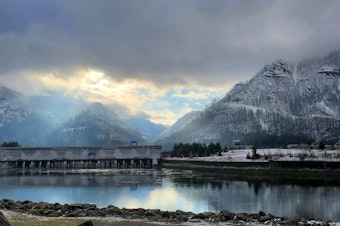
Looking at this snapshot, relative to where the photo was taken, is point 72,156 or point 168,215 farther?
point 72,156

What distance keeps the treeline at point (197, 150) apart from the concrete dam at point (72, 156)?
35.3 ft

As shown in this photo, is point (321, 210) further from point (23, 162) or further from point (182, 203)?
point (23, 162)

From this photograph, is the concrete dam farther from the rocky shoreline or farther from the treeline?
the rocky shoreline

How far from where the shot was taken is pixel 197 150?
554 feet

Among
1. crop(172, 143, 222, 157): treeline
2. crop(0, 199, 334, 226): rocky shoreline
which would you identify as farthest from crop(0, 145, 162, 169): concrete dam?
crop(0, 199, 334, 226): rocky shoreline

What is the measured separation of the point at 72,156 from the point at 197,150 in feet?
201

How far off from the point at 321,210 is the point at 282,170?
53550 mm

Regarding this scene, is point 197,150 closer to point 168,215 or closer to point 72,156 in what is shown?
point 72,156

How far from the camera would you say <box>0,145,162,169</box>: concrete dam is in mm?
192125

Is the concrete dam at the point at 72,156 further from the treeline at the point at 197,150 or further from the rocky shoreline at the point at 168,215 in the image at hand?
the rocky shoreline at the point at 168,215

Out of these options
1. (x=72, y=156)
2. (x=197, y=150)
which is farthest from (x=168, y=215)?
(x=72, y=156)

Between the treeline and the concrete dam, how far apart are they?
10.7 meters

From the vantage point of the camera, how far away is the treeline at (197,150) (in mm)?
163188

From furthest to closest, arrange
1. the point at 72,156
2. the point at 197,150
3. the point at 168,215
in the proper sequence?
the point at 72,156, the point at 197,150, the point at 168,215
